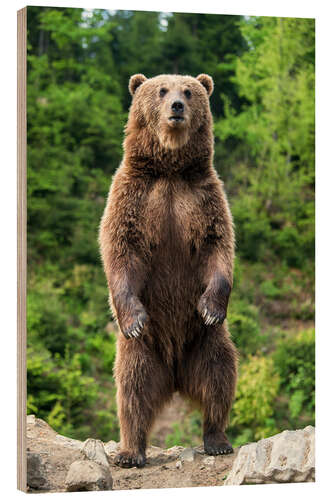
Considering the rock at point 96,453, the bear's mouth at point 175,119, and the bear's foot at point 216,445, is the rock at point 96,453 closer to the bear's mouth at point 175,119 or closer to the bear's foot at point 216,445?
the bear's foot at point 216,445

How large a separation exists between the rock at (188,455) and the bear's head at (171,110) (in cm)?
222

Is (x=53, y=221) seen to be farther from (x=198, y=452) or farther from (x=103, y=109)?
(x=198, y=452)

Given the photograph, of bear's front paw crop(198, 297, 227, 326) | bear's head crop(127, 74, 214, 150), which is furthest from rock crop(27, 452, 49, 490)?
bear's head crop(127, 74, 214, 150)

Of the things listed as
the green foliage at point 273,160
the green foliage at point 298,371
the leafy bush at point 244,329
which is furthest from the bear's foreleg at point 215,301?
the green foliage at point 273,160

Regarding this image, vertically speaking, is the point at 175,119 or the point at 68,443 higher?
the point at 175,119

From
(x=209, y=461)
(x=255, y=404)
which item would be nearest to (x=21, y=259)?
(x=209, y=461)

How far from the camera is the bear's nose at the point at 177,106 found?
4855mm

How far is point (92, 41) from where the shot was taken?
12781 millimetres

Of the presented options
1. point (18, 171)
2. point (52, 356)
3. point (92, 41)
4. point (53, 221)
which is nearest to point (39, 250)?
point (53, 221)

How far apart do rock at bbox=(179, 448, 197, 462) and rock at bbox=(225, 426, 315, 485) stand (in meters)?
0.30

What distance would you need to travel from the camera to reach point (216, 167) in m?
12.5

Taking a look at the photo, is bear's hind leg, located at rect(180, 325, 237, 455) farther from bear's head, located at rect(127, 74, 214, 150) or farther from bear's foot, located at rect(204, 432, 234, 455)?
bear's head, located at rect(127, 74, 214, 150)

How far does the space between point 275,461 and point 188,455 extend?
66 cm

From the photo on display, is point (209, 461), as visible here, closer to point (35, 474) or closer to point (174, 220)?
point (35, 474)
